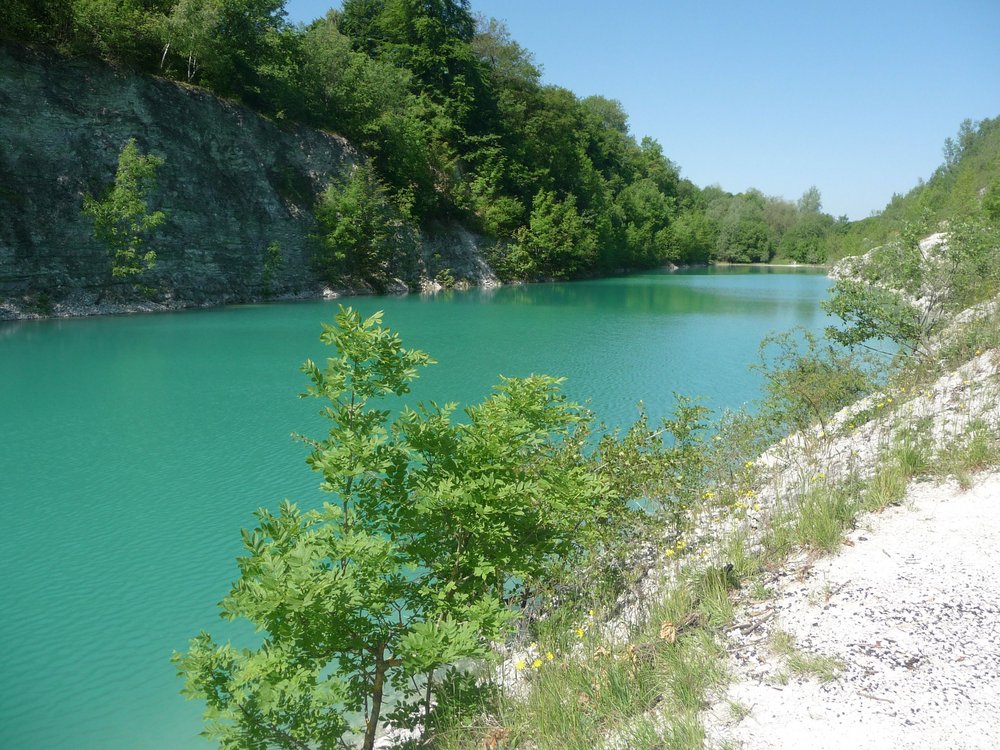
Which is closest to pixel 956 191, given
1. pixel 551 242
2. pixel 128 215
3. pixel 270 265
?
pixel 551 242

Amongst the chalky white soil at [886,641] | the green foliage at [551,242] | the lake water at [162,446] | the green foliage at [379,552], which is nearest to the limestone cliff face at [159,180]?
the lake water at [162,446]

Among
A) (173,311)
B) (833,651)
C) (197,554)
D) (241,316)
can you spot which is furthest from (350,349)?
(173,311)

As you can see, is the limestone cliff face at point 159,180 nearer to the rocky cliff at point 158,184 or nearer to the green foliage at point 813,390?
the rocky cliff at point 158,184

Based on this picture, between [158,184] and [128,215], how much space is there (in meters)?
3.09

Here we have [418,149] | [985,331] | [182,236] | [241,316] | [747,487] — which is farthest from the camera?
[418,149]

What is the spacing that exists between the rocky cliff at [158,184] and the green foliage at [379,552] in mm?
26712

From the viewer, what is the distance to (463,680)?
165 inches

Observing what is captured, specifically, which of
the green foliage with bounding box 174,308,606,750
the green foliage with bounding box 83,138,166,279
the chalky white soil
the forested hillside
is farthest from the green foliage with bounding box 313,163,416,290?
the chalky white soil

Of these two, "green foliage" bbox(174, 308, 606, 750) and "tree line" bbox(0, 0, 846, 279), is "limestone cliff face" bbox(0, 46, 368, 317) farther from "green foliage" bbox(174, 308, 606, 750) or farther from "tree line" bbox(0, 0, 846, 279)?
"green foliage" bbox(174, 308, 606, 750)

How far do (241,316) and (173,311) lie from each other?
3.48m

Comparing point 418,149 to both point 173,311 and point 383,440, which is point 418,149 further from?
point 383,440

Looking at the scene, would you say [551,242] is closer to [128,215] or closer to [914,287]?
[128,215]

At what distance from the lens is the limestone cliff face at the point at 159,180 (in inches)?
1031

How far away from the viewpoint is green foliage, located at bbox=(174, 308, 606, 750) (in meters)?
3.89
